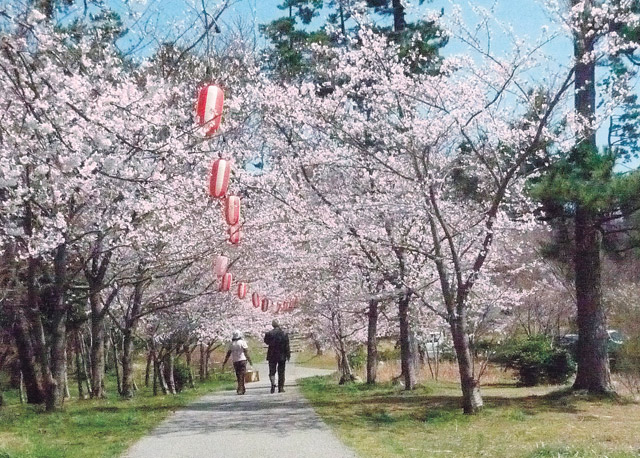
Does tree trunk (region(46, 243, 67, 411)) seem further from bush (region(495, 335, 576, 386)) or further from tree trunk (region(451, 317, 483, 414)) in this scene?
bush (region(495, 335, 576, 386))

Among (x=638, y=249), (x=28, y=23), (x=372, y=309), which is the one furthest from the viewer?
(x=372, y=309)

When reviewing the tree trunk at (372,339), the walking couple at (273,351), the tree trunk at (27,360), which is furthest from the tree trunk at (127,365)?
the tree trunk at (372,339)

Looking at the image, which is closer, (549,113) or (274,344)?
(549,113)

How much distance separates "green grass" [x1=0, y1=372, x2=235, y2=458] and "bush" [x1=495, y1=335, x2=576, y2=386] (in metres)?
8.67

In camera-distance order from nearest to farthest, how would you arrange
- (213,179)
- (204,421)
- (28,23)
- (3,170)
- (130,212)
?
(28,23)
(3,170)
(213,179)
(204,421)
(130,212)

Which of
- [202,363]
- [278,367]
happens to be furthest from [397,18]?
[202,363]

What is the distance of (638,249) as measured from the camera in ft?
36.2

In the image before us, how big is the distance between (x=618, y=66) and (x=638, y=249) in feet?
9.25

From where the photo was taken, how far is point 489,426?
29.3ft

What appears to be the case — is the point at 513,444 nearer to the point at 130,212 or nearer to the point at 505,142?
the point at 505,142

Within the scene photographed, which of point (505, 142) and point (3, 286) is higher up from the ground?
point (505, 142)

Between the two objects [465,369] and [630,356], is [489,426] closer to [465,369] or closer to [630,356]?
[465,369]

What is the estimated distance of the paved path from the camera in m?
7.18

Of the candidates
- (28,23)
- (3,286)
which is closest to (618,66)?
(28,23)
